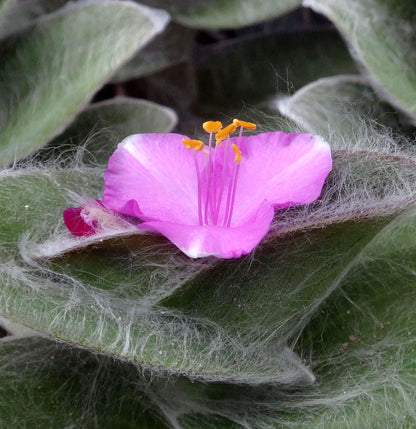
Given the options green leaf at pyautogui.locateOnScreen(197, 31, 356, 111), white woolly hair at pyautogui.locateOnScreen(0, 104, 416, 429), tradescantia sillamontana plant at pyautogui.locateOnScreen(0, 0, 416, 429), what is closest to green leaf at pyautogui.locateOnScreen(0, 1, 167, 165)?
tradescantia sillamontana plant at pyautogui.locateOnScreen(0, 0, 416, 429)

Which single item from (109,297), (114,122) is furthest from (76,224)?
(114,122)

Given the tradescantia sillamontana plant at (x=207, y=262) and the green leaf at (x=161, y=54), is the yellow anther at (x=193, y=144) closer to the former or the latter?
the tradescantia sillamontana plant at (x=207, y=262)

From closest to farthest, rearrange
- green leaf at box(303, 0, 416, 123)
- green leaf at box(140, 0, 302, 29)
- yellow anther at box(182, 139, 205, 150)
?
1. yellow anther at box(182, 139, 205, 150)
2. green leaf at box(303, 0, 416, 123)
3. green leaf at box(140, 0, 302, 29)

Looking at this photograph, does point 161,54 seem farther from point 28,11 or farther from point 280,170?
point 280,170

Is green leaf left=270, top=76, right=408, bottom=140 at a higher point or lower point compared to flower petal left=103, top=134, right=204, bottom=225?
lower

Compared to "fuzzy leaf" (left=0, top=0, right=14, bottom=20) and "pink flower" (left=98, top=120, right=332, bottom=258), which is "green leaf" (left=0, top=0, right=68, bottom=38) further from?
"pink flower" (left=98, top=120, right=332, bottom=258)

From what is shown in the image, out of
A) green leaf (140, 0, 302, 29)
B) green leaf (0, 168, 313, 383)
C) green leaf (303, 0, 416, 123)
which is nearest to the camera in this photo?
green leaf (0, 168, 313, 383)

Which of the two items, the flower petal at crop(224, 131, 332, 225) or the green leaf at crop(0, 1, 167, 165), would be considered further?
the green leaf at crop(0, 1, 167, 165)

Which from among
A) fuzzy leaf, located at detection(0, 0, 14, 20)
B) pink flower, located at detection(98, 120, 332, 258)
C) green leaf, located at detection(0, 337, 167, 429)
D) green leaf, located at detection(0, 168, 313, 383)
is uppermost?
fuzzy leaf, located at detection(0, 0, 14, 20)
